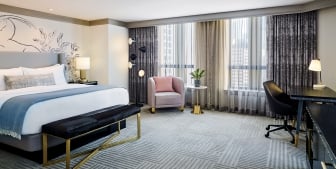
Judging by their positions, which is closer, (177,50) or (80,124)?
(80,124)

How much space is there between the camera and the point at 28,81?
4309 millimetres

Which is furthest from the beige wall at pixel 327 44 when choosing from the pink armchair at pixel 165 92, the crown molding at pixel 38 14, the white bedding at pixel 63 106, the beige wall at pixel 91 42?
the crown molding at pixel 38 14

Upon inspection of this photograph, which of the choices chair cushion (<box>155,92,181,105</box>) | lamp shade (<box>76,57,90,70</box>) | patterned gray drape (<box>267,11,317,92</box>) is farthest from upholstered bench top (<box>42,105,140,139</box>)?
patterned gray drape (<box>267,11,317,92</box>)

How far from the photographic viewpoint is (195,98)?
623 cm

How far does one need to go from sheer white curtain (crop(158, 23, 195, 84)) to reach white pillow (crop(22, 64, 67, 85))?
8.41 ft

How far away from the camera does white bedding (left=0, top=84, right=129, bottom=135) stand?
285 centimetres

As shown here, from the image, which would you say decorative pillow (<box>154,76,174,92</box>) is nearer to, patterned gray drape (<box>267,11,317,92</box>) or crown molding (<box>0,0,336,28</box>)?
crown molding (<box>0,0,336,28</box>)

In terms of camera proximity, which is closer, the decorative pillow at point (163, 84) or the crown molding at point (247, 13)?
the crown molding at point (247, 13)

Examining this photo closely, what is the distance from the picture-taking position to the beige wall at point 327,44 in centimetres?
436

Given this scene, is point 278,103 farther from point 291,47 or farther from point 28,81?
point 28,81

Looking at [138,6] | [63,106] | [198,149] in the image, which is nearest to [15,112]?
[63,106]

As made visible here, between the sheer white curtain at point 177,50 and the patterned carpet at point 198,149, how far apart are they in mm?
1913

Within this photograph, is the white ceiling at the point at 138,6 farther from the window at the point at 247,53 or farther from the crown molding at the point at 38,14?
the window at the point at 247,53

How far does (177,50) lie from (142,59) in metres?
1.06
